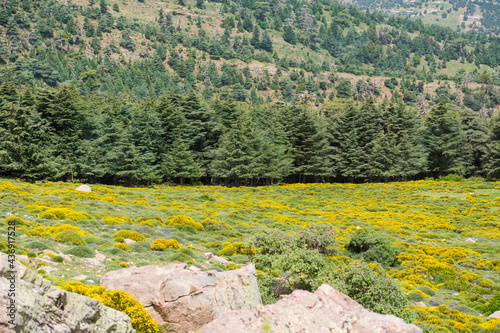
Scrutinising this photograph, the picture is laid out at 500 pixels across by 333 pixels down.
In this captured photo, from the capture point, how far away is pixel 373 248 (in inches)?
1038

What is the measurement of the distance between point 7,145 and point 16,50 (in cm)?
14366

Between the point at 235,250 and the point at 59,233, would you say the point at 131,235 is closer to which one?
the point at 59,233

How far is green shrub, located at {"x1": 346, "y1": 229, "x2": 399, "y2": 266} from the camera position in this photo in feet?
84.9

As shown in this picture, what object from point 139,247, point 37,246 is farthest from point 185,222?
point 37,246

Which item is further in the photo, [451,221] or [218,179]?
[218,179]

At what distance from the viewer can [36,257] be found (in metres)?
16.3

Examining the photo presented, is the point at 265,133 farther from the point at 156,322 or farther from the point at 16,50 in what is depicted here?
the point at 16,50

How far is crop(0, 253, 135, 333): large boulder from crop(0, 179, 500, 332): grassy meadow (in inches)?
201

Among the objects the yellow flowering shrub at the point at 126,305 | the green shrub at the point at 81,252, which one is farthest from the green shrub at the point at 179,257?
the yellow flowering shrub at the point at 126,305

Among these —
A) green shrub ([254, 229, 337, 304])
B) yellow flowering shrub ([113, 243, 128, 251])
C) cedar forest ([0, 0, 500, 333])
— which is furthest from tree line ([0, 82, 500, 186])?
green shrub ([254, 229, 337, 304])

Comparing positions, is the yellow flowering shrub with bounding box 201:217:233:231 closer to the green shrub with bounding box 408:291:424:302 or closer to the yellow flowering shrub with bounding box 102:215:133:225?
the yellow flowering shrub with bounding box 102:215:133:225

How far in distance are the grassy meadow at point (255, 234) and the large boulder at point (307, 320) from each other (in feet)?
18.1

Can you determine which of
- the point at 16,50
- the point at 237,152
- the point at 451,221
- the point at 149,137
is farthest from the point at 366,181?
the point at 16,50

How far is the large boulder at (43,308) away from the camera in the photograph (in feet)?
26.2
